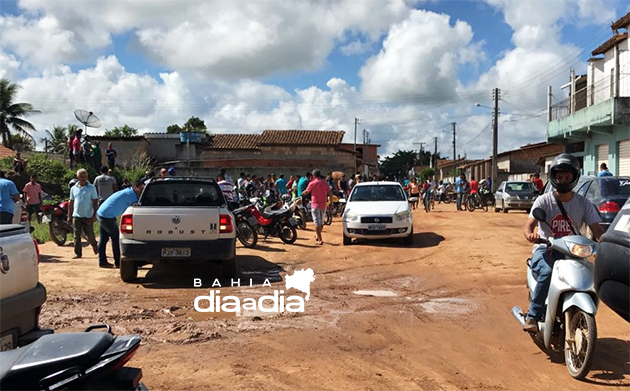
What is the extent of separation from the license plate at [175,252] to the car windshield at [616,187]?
883 centimetres

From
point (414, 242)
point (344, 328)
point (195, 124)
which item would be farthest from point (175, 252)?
point (195, 124)

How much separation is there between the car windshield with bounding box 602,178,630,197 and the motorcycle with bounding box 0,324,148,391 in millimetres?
11522

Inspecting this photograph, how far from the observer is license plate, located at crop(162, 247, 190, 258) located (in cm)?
820

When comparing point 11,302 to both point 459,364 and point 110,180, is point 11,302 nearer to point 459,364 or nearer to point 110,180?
point 459,364

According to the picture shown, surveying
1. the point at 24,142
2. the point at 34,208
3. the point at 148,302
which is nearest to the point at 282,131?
the point at 24,142

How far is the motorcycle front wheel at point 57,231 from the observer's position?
12578mm

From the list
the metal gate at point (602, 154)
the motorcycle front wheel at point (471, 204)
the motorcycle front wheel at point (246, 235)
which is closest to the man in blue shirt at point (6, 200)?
the motorcycle front wheel at point (246, 235)

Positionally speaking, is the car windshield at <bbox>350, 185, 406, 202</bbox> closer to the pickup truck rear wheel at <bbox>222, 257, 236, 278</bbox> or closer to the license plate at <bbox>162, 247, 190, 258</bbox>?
the pickup truck rear wheel at <bbox>222, 257, 236, 278</bbox>

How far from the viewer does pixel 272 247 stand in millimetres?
12562

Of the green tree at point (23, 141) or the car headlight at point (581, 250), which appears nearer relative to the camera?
the car headlight at point (581, 250)

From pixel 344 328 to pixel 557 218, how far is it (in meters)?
2.44

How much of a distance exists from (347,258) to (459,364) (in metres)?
6.32

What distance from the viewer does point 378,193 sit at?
14156mm

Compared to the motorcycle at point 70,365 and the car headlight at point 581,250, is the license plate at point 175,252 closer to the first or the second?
the car headlight at point 581,250
